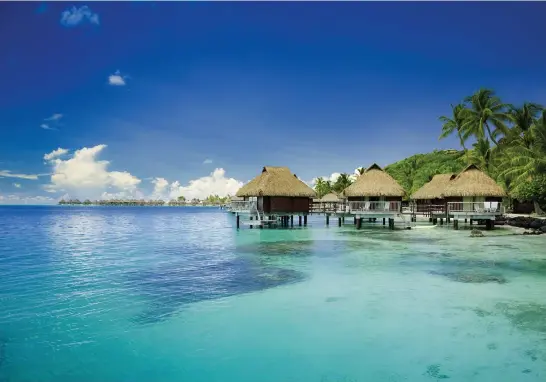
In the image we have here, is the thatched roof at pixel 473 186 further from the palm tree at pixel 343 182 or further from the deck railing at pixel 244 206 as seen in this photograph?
the palm tree at pixel 343 182

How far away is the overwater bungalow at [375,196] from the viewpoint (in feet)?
86.7

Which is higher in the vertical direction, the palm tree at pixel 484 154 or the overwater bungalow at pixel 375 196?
the palm tree at pixel 484 154

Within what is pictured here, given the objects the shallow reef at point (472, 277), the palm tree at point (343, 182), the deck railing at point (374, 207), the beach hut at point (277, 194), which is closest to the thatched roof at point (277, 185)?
the beach hut at point (277, 194)

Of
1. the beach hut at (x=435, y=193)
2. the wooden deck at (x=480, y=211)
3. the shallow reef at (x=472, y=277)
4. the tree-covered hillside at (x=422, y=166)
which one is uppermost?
the tree-covered hillside at (x=422, y=166)

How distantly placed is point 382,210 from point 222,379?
22595 mm

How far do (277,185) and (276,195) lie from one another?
2.68 feet

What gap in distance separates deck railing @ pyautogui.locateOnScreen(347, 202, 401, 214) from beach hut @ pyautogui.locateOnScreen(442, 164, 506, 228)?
398 centimetres

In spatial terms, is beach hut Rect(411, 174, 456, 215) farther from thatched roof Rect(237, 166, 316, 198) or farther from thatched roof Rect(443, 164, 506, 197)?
thatched roof Rect(237, 166, 316, 198)

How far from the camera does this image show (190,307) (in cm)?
844

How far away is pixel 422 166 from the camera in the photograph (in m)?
67.3

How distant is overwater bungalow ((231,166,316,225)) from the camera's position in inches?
1146

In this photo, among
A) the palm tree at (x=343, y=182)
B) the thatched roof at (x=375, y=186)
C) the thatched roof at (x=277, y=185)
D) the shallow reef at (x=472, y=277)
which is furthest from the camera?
the palm tree at (x=343, y=182)

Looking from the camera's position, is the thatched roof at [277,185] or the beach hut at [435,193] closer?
the thatched roof at [277,185]

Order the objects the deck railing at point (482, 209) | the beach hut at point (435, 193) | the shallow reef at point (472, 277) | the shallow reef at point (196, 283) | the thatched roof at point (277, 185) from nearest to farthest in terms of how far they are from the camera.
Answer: the shallow reef at point (196, 283)
the shallow reef at point (472, 277)
the deck railing at point (482, 209)
the thatched roof at point (277, 185)
the beach hut at point (435, 193)
